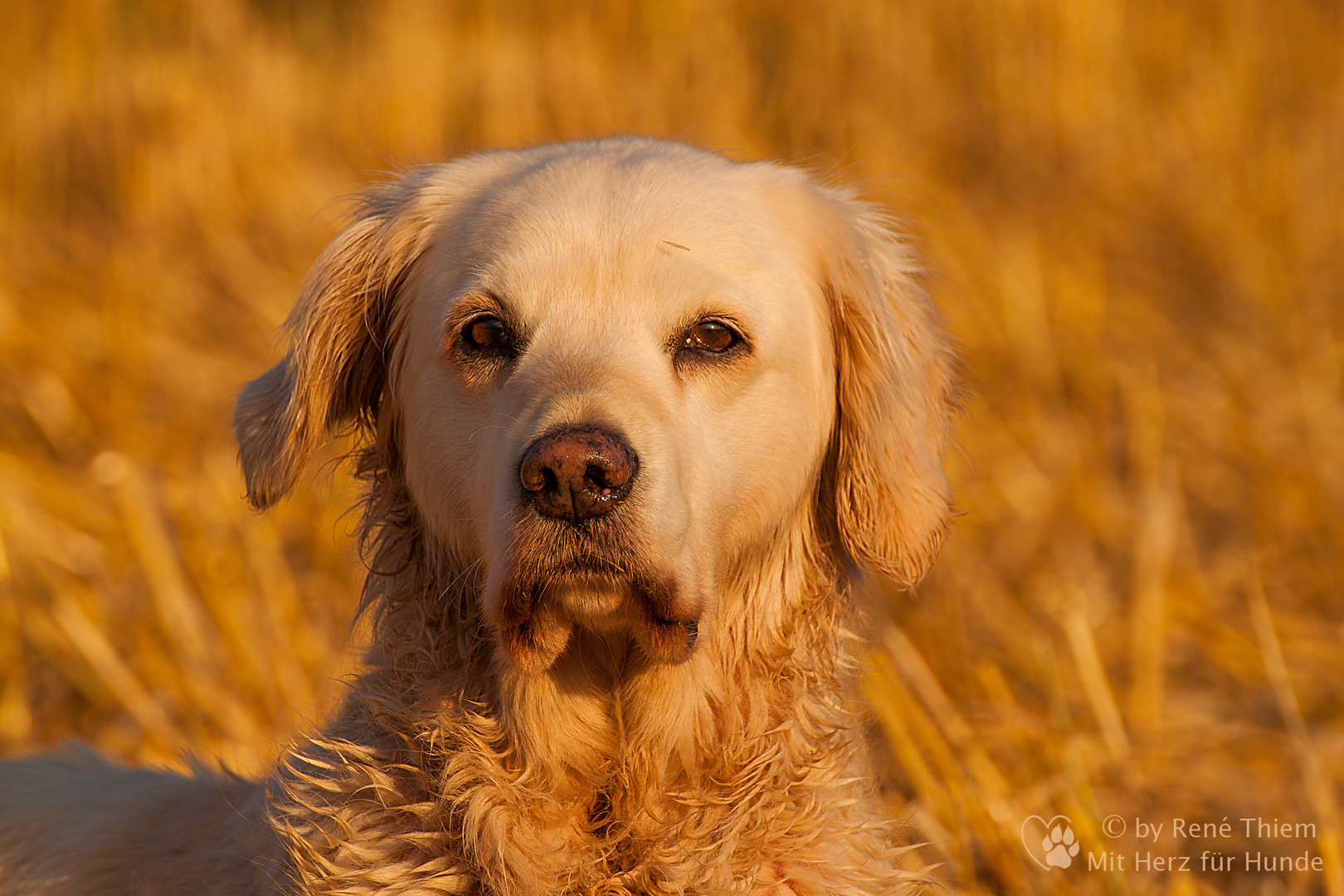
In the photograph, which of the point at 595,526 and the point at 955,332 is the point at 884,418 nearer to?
the point at 595,526

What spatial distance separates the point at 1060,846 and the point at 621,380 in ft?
7.02

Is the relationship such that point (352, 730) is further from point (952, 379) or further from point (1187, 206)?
point (1187, 206)

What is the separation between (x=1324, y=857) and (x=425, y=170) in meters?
2.66

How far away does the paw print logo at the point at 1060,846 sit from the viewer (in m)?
3.33

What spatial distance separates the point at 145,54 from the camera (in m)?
7.51

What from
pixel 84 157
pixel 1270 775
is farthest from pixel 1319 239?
pixel 84 157

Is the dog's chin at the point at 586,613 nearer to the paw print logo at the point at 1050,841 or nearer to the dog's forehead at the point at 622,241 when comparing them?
the dog's forehead at the point at 622,241

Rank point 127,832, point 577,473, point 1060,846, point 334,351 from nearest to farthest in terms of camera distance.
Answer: point 577,473
point 334,351
point 127,832
point 1060,846

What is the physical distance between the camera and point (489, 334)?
2.21m

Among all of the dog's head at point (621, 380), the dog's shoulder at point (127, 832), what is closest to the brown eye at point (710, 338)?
the dog's head at point (621, 380)

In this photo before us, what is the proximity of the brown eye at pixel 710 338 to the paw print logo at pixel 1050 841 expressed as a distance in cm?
190

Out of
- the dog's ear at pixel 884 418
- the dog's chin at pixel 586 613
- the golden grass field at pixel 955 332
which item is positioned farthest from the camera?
the golden grass field at pixel 955 332

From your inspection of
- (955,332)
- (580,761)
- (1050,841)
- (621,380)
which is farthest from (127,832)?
(955,332)

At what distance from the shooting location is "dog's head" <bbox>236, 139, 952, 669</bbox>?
6.46 ft
